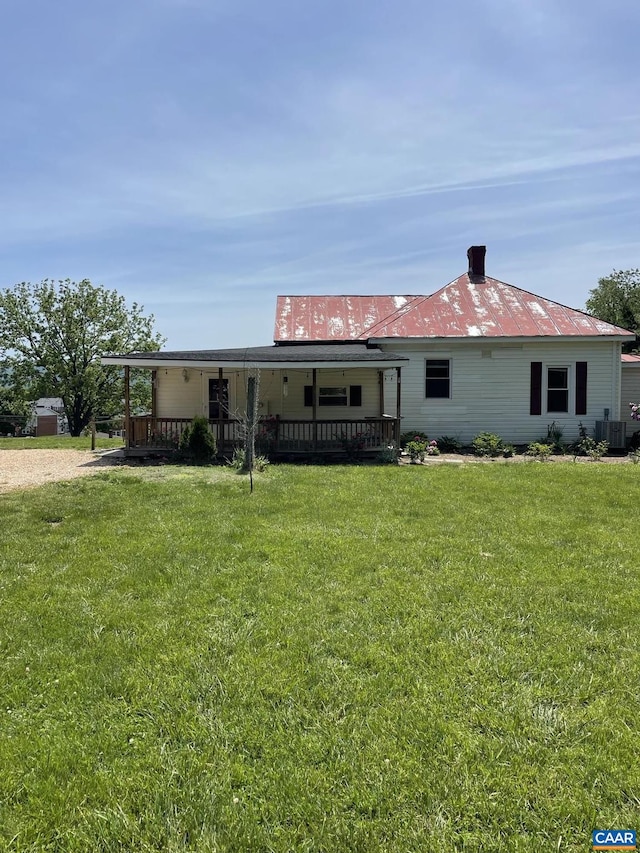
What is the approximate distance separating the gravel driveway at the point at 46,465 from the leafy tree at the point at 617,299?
37.9 metres

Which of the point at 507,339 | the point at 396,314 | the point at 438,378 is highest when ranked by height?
the point at 396,314

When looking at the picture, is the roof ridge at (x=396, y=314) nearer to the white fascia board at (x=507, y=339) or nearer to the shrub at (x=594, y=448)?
the white fascia board at (x=507, y=339)

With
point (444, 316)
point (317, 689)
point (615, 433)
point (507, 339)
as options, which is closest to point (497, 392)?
point (507, 339)

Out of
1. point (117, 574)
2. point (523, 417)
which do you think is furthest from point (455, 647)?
point (523, 417)

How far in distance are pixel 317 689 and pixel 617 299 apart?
44.3 metres

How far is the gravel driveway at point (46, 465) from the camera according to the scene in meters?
9.74

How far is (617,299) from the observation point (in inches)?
1527

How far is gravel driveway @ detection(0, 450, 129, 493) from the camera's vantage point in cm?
974

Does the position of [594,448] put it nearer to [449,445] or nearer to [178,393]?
[449,445]

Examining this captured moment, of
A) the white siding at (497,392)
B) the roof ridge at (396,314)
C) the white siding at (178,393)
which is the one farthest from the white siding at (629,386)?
the white siding at (178,393)

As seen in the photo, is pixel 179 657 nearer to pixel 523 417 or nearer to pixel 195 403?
pixel 195 403

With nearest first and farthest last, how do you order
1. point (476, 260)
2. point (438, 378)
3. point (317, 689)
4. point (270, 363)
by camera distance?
point (317, 689) < point (270, 363) < point (438, 378) < point (476, 260)

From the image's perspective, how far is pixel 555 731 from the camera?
8.12 feet

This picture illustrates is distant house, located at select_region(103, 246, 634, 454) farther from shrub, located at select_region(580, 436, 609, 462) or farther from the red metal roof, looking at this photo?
shrub, located at select_region(580, 436, 609, 462)
